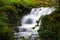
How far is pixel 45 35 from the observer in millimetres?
8680

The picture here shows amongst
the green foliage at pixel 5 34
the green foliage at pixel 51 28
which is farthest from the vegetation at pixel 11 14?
the green foliage at pixel 51 28

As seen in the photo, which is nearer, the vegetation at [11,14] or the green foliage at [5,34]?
the green foliage at [5,34]

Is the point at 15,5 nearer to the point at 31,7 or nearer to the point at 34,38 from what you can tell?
the point at 31,7

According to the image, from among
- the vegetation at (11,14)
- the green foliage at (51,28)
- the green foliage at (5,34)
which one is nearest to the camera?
the green foliage at (51,28)

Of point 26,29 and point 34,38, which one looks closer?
point 34,38

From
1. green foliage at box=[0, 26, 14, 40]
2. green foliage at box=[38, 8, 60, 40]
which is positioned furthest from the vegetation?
green foliage at box=[38, 8, 60, 40]

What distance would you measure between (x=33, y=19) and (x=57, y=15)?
7.64 m

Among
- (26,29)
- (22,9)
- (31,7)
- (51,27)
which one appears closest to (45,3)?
(31,7)

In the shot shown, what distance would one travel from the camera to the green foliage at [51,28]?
8.52m

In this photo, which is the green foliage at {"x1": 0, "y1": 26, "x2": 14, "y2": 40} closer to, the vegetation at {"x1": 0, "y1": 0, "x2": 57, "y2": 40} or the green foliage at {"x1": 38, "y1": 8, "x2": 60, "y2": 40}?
the vegetation at {"x1": 0, "y1": 0, "x2": 57, "y2": 40}

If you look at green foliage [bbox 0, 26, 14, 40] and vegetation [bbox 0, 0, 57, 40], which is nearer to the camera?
green foliage [bbox 0, 26, 14, 40]

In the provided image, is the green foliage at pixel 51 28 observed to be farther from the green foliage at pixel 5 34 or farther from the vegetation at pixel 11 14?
the vegetation at pixel 11 14

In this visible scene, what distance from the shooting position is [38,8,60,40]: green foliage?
8.52 m

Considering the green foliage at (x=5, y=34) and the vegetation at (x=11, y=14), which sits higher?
the vegetation at (x=11, y=14)
